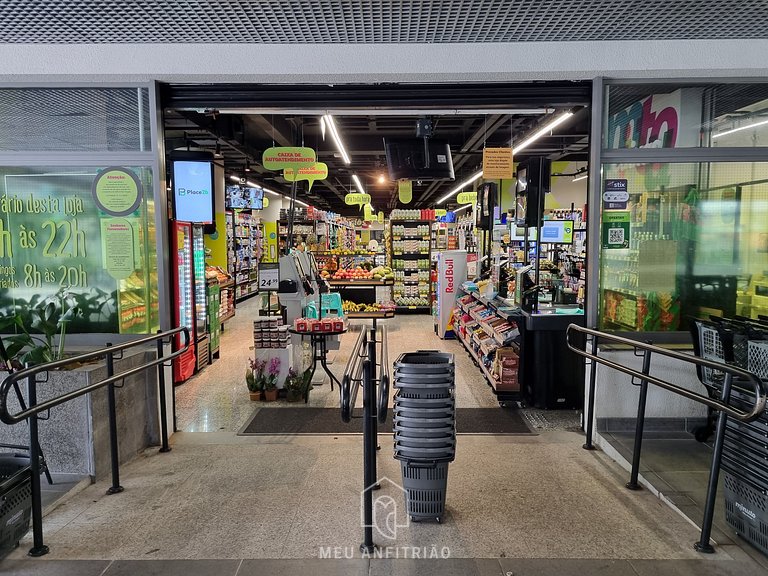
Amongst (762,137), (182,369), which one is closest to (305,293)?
(182,369)

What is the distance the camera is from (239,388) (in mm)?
6129

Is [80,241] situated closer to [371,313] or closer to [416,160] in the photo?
[416,160]

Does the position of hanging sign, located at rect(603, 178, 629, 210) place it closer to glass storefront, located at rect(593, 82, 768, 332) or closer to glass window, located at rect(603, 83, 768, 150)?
glass storefront, located at rect(593, 82, 768, 332)

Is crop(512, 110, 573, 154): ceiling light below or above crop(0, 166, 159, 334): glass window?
above

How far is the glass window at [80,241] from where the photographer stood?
4176 mm

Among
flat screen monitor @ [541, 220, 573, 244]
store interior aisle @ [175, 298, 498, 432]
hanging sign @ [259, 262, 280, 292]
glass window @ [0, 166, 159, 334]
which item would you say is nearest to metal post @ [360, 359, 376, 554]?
store interior aisle @ [175, 298, 498, 432]

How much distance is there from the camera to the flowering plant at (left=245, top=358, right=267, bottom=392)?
18.3 feet

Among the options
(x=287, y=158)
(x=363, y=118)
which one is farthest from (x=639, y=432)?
(x=363, y=118)

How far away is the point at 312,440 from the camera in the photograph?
Result: 14.3 ft

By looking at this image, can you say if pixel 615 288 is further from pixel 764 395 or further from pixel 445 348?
pixel 445 348

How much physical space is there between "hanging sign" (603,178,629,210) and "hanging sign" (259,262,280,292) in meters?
3.75

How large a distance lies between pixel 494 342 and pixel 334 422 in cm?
232

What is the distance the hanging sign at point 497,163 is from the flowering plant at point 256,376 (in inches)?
150

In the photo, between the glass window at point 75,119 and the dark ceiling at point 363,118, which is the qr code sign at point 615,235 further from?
the glass window at point 75,119
